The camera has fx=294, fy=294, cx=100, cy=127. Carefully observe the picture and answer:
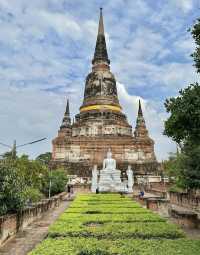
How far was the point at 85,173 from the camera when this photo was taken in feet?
168

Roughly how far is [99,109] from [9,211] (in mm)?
47129

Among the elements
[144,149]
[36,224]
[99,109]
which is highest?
[99,109]

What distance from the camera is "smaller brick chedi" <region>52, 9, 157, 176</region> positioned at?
179 ft

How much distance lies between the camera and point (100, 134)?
5800cm

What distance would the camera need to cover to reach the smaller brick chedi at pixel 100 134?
2148 inches

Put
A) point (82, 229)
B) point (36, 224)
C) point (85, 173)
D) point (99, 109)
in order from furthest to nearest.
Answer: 1. point (99, 109)
2. point (85, 173)
3. point (36, 224)
4. point (82, 229)

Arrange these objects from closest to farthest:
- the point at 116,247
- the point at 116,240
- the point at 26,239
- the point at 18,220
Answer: the point at 116,247, the point at 116,240, the point at 26,239, the point at 18,220

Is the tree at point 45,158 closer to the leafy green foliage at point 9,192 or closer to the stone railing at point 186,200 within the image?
the stone railing at point 186,200

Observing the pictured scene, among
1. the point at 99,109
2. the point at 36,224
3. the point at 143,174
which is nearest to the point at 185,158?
the point at 36,224

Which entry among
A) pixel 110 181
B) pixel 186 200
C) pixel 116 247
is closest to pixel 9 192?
pixel 116 247

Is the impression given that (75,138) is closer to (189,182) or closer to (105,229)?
(189,182)

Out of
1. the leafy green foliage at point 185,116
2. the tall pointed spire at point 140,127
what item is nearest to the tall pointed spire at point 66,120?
the tall pointed spire at point 140,127

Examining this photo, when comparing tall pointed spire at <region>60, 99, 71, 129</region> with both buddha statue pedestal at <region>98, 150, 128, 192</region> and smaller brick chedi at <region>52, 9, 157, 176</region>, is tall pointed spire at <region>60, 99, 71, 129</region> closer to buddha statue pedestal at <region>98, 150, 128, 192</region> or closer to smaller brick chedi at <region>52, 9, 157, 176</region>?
smaller brick chedi at <region>52, 9, 157, 176</region>

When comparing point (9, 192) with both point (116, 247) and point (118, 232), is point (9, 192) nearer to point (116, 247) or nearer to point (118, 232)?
point (118, 232)
